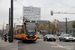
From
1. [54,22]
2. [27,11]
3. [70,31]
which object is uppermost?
[27,11]

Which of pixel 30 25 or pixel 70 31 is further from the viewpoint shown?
pixel 70 31

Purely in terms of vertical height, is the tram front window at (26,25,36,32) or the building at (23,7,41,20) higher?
the building at (23,7,41,20)

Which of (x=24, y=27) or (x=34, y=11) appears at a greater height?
(x=34, y=11)

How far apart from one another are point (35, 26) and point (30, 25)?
845mm

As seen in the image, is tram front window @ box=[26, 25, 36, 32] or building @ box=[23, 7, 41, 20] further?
building @ box=[23, 7, 41, 20]

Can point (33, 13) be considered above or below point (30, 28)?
above

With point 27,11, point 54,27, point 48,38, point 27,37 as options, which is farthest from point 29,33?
point 54,27

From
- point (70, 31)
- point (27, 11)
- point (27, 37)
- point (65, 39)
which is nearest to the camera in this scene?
point (27, 37)

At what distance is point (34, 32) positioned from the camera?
67.7 feet

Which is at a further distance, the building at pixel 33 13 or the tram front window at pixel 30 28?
the building at pixel 33 13

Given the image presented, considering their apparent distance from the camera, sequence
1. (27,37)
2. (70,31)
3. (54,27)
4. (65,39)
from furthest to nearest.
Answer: (70,31)
(54,27)
(65,39)
(27,37)

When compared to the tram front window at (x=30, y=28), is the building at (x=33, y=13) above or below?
above

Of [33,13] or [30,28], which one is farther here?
[33,13]

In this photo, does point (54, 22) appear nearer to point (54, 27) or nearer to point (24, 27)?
point (54, 27)
